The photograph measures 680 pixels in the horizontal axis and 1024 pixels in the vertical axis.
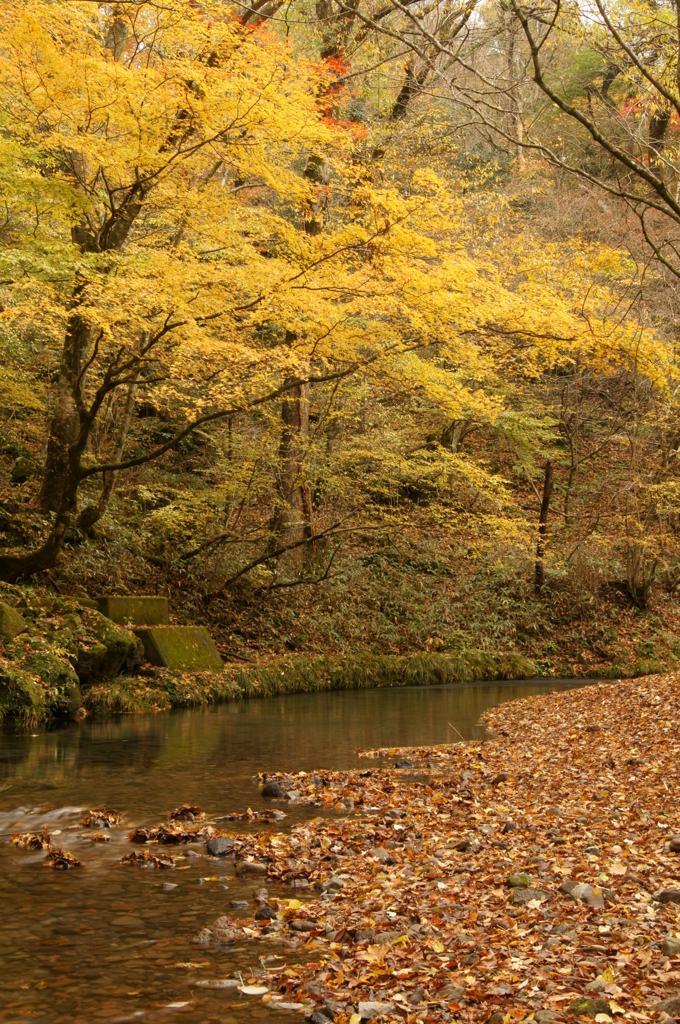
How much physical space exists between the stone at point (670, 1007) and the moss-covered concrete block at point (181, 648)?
1163cm

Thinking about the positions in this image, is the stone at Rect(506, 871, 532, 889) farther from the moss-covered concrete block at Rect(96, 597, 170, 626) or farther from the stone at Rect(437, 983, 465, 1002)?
the moss-covered concrete block at Rect(96, 597, 170, 626)

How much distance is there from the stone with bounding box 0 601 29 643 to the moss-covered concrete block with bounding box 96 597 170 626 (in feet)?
6.80

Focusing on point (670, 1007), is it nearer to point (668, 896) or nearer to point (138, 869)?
point (668, 896)

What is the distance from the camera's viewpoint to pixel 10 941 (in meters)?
4.34

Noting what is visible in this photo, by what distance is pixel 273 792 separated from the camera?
7543 millimetres

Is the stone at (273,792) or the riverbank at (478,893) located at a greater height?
the riverbank at (478,893)

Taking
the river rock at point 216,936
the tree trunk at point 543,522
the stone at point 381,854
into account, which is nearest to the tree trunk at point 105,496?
the tree trunk at point 543,522

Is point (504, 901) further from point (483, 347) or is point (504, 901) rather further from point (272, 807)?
point (483, 347)

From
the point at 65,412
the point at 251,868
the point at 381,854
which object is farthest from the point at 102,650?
the point at 381,854

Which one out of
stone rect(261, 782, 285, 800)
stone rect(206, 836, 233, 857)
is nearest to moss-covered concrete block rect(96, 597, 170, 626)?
stone rect(261, 782, 285, 800)

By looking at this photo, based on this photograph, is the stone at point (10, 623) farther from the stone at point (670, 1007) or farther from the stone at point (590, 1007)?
the stone at point (670, 1007)

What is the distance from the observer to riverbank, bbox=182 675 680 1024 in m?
3.56

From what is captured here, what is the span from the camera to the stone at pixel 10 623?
38.1ft

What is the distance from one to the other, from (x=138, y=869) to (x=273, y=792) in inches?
81.8
